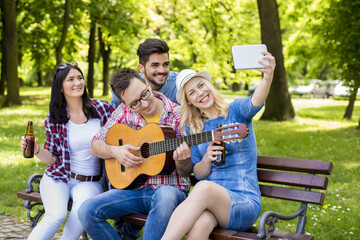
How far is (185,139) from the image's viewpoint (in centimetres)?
342

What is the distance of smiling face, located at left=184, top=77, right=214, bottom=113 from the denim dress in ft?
0.44

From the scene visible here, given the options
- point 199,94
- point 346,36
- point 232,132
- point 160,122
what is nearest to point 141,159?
point 160,122

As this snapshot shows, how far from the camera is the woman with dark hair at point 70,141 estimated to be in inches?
161

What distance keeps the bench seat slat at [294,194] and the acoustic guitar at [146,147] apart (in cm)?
80

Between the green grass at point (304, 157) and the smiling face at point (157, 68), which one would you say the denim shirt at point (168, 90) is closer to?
the smiling face at point (157, 68)

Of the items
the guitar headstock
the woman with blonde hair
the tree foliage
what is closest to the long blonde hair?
the woman with blonde hair

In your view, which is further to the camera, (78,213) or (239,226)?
(78,213)

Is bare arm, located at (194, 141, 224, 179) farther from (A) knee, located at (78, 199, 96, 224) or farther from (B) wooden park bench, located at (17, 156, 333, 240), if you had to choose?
(A) knee, located at (78, 199, 96, 224)

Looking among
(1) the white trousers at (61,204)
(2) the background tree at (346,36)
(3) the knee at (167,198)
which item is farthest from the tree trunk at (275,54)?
(3) the knee at (167,198)

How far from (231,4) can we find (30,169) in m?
11.2

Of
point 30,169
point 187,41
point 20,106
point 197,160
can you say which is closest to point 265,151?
point 30,169

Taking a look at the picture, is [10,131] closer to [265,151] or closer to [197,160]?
[265,151]

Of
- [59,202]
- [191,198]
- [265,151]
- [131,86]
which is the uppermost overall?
[131,86]

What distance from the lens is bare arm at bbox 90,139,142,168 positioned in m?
3.73
